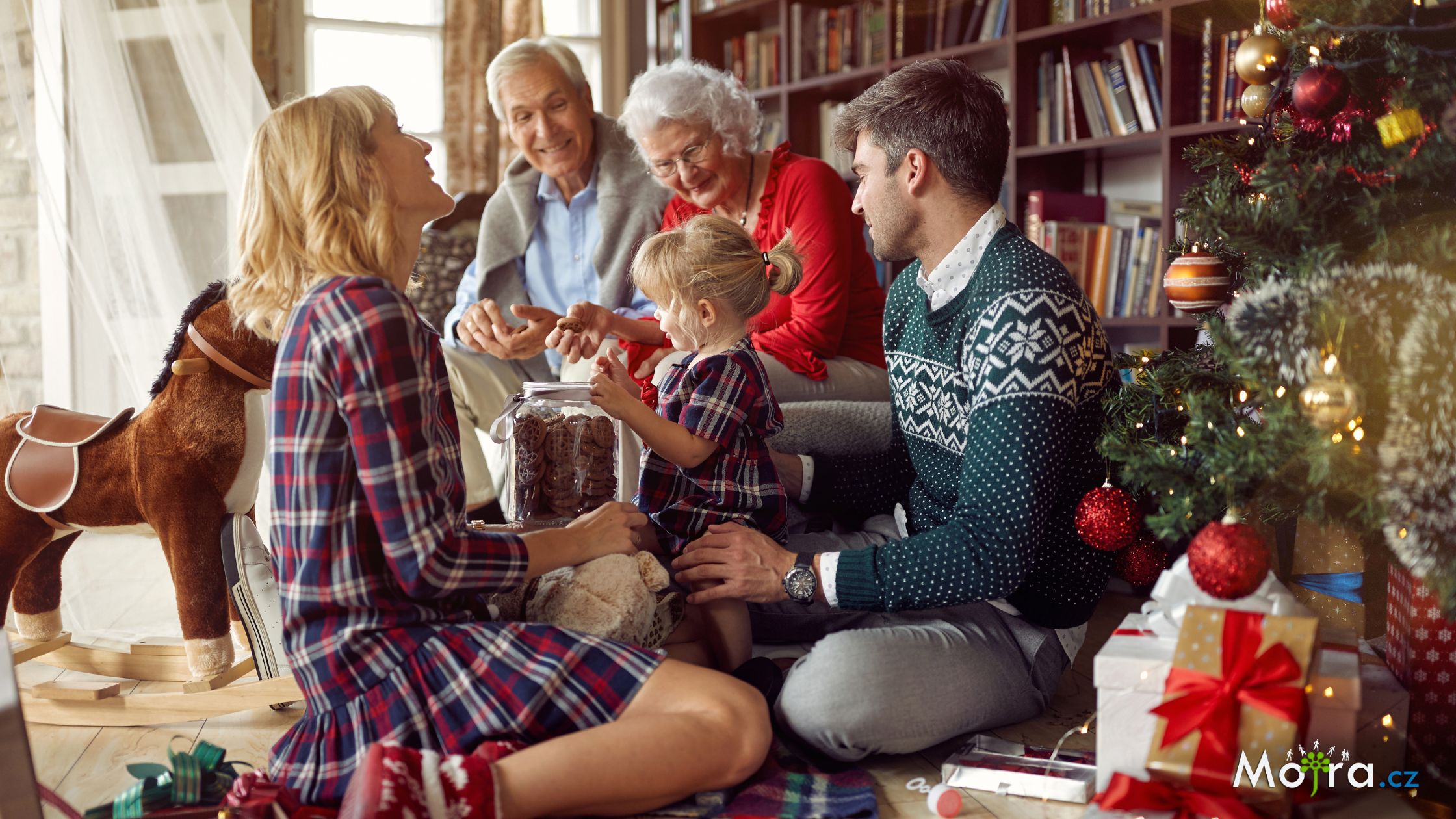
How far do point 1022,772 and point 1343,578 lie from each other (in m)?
0.69

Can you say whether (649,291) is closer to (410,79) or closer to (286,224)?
(286,224)

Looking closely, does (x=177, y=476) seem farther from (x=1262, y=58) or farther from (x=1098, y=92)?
(x=1098, y=92)

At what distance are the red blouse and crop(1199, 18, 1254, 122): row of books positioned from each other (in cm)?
100

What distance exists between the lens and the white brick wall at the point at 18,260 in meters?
2.11

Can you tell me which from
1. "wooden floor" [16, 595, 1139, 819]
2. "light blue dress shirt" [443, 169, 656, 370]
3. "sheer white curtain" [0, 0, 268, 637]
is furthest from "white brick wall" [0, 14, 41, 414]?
"light blue dress shirt" [443, 169, 656, 370]

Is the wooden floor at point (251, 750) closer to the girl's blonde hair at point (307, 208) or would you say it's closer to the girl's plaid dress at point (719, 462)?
the girl's plaid dress at point (719, 462)

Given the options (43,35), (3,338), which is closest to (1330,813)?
(3,338)

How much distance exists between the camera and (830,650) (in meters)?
1.59

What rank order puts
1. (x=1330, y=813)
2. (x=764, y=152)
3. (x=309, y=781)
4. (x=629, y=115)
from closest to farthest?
(x=1330, y=813)
(x=309, y=781)
(x=629, y=115)
(x=764, y=152)

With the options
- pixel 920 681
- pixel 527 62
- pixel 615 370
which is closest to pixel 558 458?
pixel 615 370

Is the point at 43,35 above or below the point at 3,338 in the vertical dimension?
above

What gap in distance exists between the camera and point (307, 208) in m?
1.41

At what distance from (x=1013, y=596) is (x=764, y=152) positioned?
1.42m

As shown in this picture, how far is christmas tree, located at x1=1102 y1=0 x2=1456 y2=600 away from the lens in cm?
117
